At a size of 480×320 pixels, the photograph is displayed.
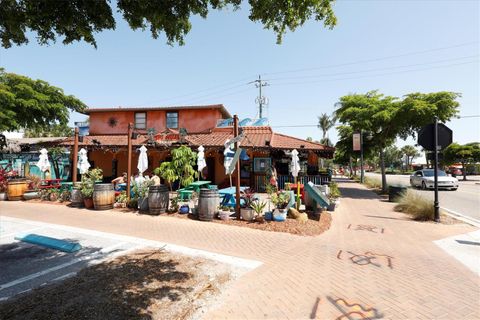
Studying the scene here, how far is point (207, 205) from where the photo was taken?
27.5 feet

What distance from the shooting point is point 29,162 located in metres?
18.7

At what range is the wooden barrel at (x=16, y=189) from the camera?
40.9ft

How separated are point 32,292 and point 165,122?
17357mm

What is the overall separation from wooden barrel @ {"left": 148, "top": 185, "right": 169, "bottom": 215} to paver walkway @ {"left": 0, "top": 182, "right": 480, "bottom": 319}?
54cm

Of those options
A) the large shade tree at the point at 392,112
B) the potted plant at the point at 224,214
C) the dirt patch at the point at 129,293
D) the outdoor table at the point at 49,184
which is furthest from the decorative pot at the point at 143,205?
the large shade tree at the point at 392,112

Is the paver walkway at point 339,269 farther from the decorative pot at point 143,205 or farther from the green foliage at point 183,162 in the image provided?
the green foliage at point 183,162

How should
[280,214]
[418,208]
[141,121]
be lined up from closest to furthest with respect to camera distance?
[280,214]
[418,208]
[141,121]

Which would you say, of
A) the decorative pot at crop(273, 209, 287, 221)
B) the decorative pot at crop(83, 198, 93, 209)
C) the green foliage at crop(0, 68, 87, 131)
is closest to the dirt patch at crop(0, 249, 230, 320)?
the decorative pot at crop(273, 209, 287, 221)

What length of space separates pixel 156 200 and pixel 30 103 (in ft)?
58.9

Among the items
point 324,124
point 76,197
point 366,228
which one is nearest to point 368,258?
point 366,228

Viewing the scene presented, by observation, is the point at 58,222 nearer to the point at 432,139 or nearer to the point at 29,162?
the point at 432,139

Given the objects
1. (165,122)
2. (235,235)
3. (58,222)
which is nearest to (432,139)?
(235,235)

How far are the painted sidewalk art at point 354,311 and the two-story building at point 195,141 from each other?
12084 mm

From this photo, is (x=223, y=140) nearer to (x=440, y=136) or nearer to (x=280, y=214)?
(x=280, y=214)
